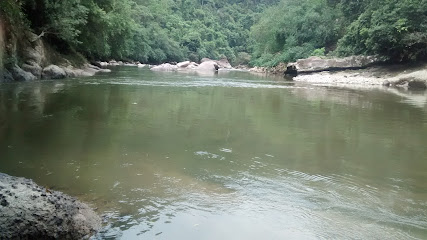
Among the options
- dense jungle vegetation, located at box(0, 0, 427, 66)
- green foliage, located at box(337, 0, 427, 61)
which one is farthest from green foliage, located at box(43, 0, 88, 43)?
green foliage, located at box(337, 0, 427, 61)

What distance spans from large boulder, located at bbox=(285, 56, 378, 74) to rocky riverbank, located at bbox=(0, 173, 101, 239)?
27.7 metres

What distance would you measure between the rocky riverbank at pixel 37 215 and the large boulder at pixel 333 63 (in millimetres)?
27707

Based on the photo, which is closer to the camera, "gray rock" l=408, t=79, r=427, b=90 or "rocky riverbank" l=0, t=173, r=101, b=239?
"rocky riverbank" l=0, t=173, r=101, b=239

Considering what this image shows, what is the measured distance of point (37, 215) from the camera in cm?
277

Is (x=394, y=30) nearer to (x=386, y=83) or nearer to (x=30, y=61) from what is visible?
(x=386, y=83)

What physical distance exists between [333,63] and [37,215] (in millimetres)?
28560

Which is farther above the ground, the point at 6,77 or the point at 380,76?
the point at 380,76

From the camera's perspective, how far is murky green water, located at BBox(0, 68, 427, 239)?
3537 mm

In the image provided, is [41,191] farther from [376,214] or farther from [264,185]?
[376,214]

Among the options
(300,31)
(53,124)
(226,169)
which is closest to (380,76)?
(300,31)

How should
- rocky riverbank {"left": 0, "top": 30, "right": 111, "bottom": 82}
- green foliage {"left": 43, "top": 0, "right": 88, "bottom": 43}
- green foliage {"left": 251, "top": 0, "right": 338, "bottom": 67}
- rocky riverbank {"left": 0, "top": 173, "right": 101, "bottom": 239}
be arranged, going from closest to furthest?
1. rocky riverbank {"left": 0, "top": 173, "right": 101, "bottom": 239}
2. rocky riverbank {"left": 0, "top": 30, "right": 111, "bottom": 82}
3. green foliage {"left": 43, "top": 0, "right": 88, "bottom": 43}
4. green foliage {"left": 251, "top": 0, "right": 338, "bottom": 67}

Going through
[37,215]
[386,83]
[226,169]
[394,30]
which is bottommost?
[226,169]

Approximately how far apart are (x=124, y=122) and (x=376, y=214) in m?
5.49

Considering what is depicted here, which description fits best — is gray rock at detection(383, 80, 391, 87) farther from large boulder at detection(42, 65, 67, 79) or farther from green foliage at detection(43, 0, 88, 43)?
large boulder at detection(42, 65, 67, 79)
